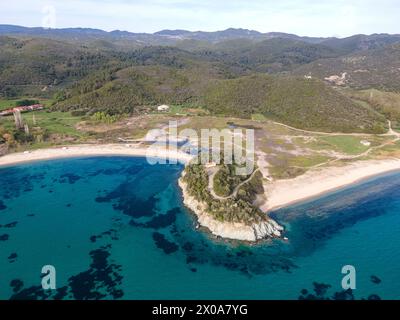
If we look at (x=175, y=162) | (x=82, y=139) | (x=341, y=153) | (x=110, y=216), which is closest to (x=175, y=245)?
(x=110, y=216)

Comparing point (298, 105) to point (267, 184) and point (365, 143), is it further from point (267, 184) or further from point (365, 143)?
point (267, 184)

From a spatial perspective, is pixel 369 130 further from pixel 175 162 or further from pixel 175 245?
pixel 175 245

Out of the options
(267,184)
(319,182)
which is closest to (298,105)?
(319,182)

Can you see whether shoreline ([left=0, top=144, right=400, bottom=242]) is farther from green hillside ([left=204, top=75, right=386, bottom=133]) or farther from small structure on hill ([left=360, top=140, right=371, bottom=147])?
green hillside ([left=204, top=75, right=386, bottom=133])

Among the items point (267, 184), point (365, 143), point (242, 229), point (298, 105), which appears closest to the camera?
point (242, 229)

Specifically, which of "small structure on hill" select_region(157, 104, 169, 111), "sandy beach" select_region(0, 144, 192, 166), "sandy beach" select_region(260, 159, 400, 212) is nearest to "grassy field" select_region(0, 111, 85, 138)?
→ "sandy beach" select_region(0, 144, 192, 166)

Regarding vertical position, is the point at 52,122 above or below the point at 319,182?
above
